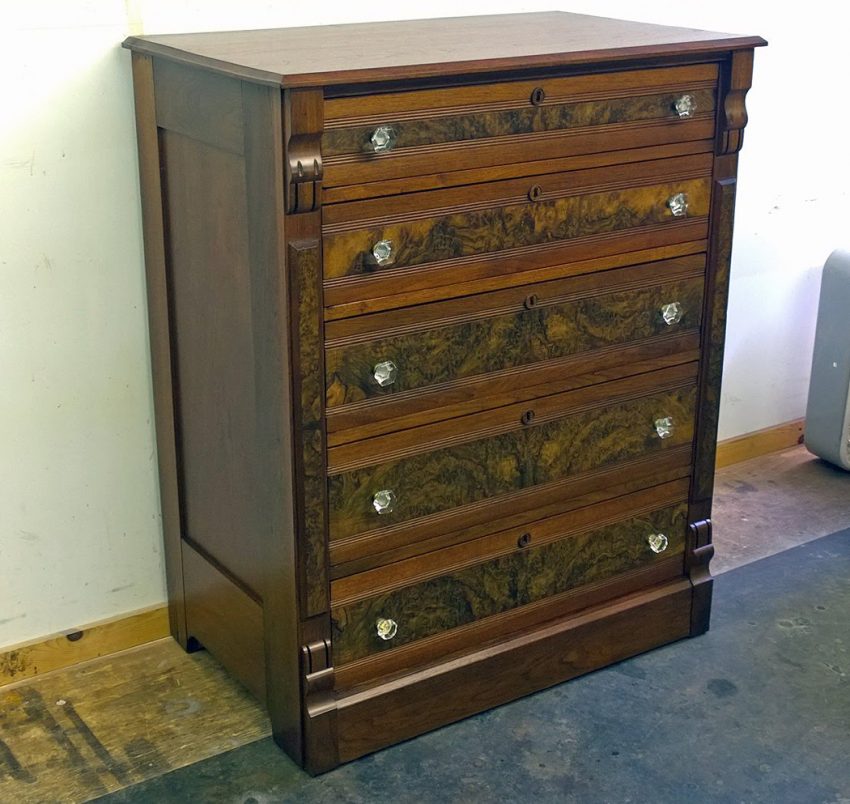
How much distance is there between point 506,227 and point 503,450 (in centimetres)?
41

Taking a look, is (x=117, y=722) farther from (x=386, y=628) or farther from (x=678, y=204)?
(x=678, y=204)

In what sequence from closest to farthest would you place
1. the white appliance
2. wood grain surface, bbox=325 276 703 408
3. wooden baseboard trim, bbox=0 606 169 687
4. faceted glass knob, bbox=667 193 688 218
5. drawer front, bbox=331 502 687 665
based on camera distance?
1. wood grain surface, bbox=325 276 703 408
2. drawer front, bbox=331 502 687 665
3. faceted glass knob, bbox=667 193 688 218
4. wooden baseboard trim, bbox=0 606 169 687
5. the white appliance

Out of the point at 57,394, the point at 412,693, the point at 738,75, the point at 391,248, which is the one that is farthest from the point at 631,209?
the point at 57,394

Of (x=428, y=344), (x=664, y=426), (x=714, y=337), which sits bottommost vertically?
(x=664, y=426)


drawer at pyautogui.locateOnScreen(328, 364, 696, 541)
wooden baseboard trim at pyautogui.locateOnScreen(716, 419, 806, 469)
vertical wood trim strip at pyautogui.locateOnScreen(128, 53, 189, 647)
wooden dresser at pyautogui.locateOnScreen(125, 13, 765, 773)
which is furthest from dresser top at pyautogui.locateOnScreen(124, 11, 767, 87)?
wooden baseboard trim at pyautogui.locateOnScreen(716, 419, 806, 469)

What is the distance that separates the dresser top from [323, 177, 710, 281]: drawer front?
243mm

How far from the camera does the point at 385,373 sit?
6.94ft

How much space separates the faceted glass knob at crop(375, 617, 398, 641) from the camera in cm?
225

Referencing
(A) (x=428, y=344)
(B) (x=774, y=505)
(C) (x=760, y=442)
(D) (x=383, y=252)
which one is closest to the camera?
(D) (x=383, y=252)

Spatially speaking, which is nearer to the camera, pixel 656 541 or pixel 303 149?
pixel 303 149

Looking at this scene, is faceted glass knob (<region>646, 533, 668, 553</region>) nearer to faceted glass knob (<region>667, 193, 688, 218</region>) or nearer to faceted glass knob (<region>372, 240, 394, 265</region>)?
faceted glass knob (<region>667, 193, 688, 218</region>)

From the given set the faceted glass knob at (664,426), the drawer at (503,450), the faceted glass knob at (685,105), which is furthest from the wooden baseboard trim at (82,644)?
the faceted glass knob at (685,105)

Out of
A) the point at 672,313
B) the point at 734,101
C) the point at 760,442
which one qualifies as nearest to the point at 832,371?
the point at 760,442

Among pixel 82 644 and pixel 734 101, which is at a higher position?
pixel 734 101
